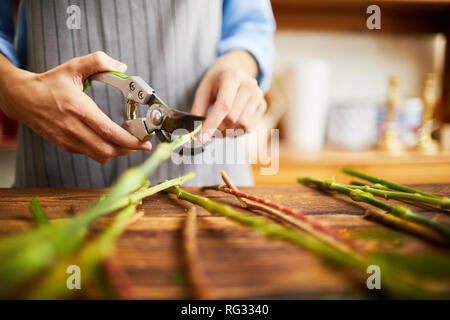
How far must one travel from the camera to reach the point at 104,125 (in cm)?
43

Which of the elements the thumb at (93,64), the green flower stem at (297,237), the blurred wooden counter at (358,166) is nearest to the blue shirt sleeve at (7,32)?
the thumb at (93,64)

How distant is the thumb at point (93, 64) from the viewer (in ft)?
1.37

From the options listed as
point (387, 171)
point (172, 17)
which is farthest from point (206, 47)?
point (387, 171)

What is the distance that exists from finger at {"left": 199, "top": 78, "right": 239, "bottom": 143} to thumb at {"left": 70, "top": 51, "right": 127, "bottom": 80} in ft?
0.45

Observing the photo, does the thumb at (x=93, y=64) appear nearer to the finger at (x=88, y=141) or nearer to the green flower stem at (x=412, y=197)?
the finger at (x=88, y=141)

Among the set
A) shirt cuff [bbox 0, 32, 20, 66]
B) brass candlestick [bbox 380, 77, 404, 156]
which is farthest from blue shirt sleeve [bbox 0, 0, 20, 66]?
brass candlestick [bbox 380, 77, 404, 156]

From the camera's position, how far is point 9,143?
45.0 inches

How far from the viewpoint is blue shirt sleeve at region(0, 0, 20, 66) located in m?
0.56

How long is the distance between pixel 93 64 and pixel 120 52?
7.4 inches

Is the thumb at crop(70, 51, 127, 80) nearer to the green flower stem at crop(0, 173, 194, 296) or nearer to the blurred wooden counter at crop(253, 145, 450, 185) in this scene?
the green flower stem at crop(0, 173, 194, 296)

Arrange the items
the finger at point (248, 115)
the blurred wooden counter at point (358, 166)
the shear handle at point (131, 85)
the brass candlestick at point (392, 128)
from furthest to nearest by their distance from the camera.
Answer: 1. the brass candlestick at point (392, 128)
2. the blurred wooden counter at point (358, 166)
3. the finger at point (248, 115)
4. the shear handle at point (131, 85)

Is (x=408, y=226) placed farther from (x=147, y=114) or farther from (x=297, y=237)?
(x=147, y=114)

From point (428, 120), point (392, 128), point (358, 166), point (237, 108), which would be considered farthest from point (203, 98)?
point (428, 120)

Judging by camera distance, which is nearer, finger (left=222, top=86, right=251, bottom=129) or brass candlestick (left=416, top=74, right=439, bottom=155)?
finger (left=222, top=86, right=251, bottom=129)
